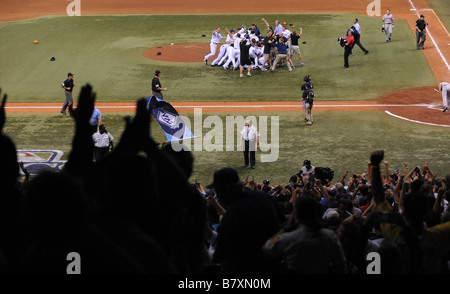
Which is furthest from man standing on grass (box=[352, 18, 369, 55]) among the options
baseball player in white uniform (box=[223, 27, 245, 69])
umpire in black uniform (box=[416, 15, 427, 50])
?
baseball player in white uniform (box=[223, 27, 245, 69])

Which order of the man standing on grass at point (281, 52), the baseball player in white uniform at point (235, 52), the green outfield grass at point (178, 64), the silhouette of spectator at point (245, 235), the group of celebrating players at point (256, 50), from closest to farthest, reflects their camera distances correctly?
the silhouette of spectator at point (245, 235), the green outfield grass at point (178, 64), the man standing on grass at point (281, 52), the group of celebrating players at point (256, 50), the baseball player in white uniform at point (235, 52)

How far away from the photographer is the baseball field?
2239 cm

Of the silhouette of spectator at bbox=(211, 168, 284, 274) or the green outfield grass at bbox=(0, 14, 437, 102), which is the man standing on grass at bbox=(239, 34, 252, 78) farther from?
the silhouette of spectator at bbox=(211, 168, 284, 274)

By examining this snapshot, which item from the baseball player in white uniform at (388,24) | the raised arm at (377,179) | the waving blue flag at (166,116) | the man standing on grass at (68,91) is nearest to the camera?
the raised arm at (377,179)

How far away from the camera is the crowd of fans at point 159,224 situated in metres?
4.14

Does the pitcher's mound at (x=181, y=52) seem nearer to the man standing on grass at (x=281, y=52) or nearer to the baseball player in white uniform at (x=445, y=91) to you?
the man standing on grass at (x=281, y=52)

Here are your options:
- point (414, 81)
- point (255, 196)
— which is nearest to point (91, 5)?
point (414, 81)

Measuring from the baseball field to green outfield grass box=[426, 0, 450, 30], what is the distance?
13cm

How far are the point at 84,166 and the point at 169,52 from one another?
31041 millimetres

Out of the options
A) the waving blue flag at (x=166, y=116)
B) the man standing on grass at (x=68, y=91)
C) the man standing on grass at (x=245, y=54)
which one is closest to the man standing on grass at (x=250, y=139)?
the waving blue flag at (x=166, y=116)

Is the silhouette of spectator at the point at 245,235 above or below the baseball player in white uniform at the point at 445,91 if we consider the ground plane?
below

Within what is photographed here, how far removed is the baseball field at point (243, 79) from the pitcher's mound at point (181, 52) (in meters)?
0.06

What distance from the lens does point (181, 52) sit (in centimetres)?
3609

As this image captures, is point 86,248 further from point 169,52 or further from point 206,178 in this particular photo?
point 169,52
